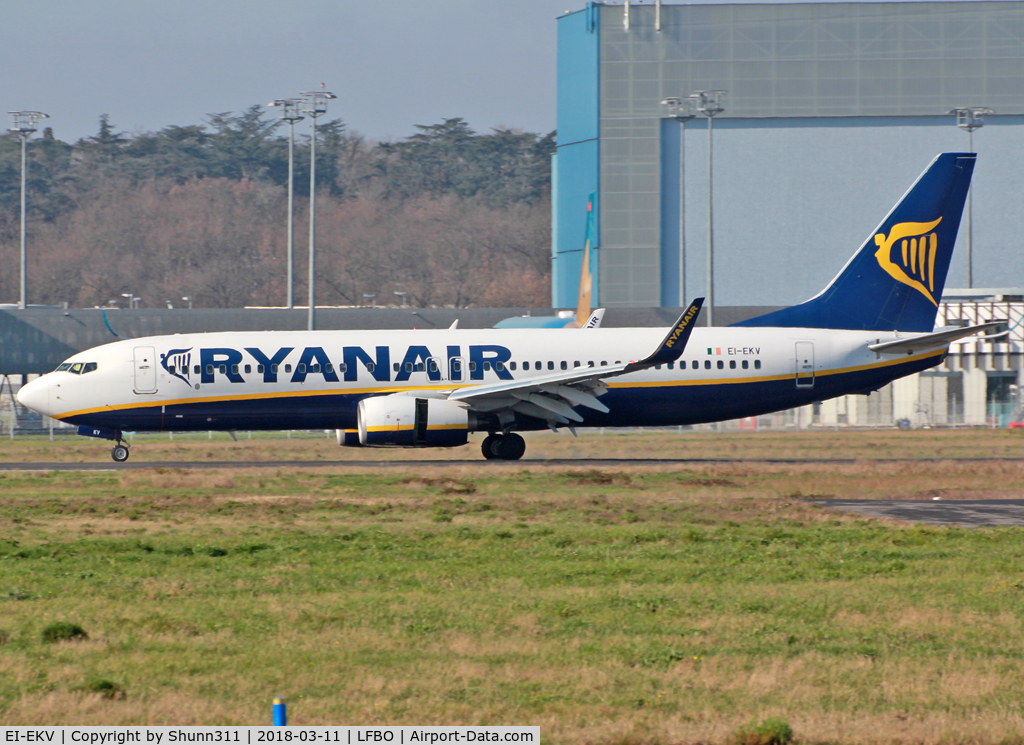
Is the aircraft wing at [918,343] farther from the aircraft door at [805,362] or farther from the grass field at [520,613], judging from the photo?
the grass field at [520,613]

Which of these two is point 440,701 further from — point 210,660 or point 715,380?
point 715,380

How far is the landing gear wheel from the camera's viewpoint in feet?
110

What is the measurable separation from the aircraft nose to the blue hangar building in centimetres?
6045

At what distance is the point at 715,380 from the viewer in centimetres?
3331

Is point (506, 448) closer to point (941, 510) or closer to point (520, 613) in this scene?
point (941, 510)

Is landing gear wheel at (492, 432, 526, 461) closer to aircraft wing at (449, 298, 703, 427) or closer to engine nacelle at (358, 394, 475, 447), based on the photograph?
aircraft wing at (449, 298, 703, 427)

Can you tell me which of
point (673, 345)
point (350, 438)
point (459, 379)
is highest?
point (673, 345)

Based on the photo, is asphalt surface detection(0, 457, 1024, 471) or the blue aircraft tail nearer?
asphalt surface detection(0, 457, 1024, 471)

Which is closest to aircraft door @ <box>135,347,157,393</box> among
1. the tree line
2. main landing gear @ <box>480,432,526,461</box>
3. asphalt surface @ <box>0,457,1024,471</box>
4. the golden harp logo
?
asphalt surface @ <box>0,457,1024,471</box>

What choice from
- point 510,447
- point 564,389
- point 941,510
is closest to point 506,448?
point 510,447

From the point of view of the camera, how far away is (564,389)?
104ft
